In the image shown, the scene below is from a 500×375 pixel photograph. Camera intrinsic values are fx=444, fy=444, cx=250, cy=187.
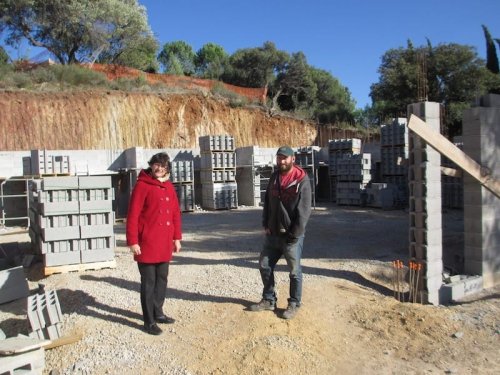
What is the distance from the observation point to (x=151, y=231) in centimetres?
463

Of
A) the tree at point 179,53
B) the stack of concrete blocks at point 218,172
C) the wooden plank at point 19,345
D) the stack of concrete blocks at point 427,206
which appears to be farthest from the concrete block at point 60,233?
the tree at point 179,53

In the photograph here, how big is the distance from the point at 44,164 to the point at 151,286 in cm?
A: 1236

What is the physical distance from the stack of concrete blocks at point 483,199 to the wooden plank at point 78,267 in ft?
19.5

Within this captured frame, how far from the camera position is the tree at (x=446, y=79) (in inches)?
1157

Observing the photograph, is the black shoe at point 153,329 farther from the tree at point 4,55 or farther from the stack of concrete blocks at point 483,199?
the tree at point 4,55

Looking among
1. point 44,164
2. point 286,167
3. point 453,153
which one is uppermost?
point 44,164

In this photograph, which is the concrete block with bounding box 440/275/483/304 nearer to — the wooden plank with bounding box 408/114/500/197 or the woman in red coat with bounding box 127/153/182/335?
the wooden plank with bounding box 408/114/500/197

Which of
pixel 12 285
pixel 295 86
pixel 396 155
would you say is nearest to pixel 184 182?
pixel 396 155

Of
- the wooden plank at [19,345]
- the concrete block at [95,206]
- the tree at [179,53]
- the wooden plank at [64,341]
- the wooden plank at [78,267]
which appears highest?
the tree at [179,53]

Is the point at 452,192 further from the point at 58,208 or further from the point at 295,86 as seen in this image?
the point at 295,86

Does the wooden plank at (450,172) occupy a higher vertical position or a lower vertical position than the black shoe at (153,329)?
higher

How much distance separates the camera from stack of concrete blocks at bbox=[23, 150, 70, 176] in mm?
15234

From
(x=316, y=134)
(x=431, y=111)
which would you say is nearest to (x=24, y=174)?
(x=431, y=111)

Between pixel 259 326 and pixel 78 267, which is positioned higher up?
pixel 78 267
